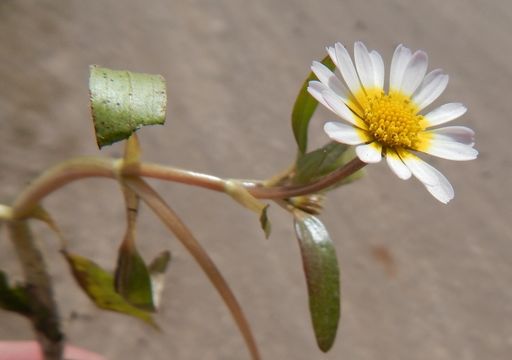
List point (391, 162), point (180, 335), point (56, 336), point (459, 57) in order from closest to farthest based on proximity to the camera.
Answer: point (391, 162) < point (56, 336) < point (180, 335) < point (459, 57)

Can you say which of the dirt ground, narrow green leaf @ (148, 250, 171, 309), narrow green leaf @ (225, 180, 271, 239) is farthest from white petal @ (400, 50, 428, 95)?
the dirt ground

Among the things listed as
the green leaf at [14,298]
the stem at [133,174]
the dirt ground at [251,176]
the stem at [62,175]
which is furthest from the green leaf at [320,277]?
the dirt ground at [251,176]

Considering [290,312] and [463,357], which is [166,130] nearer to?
[290,312]

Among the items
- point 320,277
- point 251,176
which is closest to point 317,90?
point 320,277

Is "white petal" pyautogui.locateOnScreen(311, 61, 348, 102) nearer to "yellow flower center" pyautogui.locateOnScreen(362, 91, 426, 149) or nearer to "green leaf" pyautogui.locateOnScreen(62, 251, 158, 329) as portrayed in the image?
"yellow flower center" pyautogui.locateOnScreen(362, 91, 426, 149)

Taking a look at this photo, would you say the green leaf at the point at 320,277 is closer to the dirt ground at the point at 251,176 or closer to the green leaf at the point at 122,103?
the green leaf at the point at 122,103

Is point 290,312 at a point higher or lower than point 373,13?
lower

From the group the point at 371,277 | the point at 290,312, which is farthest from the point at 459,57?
the point at 290,312
